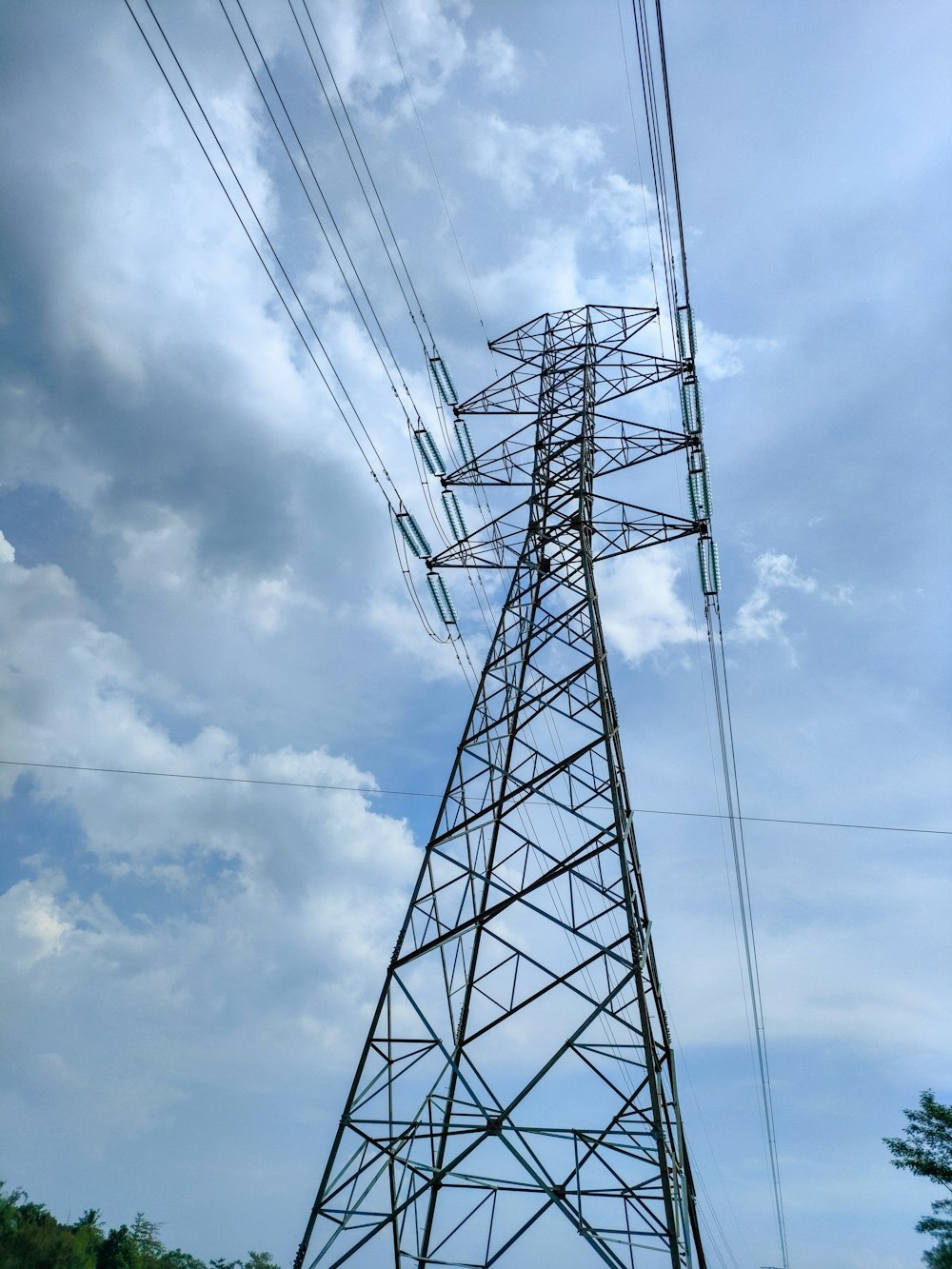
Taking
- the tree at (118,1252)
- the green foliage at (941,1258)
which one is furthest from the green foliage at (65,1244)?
the green foliage at (941,1258)

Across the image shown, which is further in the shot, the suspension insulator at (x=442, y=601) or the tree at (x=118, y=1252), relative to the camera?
the tree at (x=118, y=1252)

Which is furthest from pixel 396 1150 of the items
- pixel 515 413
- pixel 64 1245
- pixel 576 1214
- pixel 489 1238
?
pixel 64 1245

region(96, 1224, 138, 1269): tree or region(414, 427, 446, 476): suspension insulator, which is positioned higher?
region(414, 427, 446, 476): suspension insulator

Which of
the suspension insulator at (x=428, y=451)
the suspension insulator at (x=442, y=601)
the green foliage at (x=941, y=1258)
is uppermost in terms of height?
the suspension insulator at (x=428, y=451)

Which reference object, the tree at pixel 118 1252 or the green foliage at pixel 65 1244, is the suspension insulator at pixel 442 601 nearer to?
the green foliage at pixel 65 1244

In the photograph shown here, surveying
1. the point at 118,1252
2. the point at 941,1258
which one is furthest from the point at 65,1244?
the point at 941,1258

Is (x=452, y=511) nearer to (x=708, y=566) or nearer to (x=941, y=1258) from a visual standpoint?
(x=708, y=566)

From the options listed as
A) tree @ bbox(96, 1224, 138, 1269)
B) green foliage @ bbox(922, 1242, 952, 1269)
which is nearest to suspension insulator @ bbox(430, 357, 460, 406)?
green foliage @ bbox(922, 1242, 952, 1269)

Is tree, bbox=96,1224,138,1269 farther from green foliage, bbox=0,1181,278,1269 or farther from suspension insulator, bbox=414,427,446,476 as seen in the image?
suspension insulator, bbox=414,427,446,476

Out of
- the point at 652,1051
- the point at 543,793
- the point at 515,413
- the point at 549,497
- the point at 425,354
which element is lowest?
the point at 652,1051

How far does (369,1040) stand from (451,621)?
8.94 meters

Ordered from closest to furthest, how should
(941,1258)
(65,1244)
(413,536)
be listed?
(413,536) < (941,1258) < (65,1244)

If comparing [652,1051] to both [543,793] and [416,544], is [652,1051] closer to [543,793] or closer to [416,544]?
[543,793]

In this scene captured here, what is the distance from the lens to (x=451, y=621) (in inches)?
666
